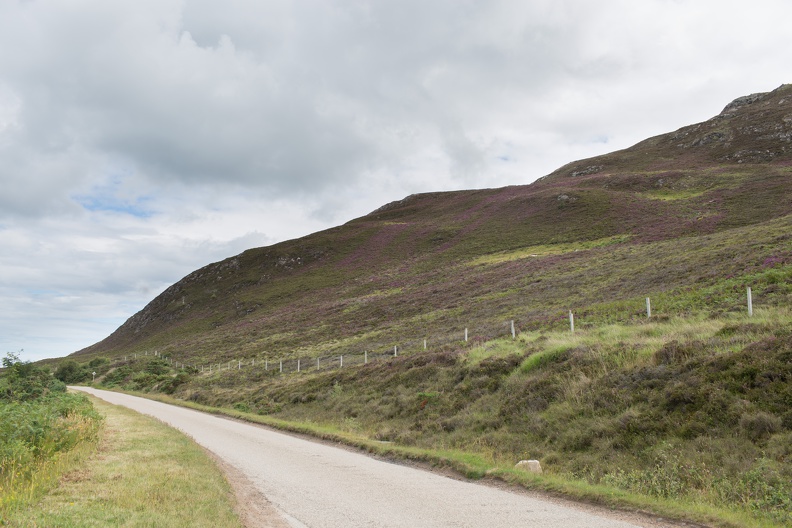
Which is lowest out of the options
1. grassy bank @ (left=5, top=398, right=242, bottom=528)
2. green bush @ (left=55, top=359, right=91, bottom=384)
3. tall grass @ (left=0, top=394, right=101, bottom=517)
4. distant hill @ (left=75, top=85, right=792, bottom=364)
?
green bush @ (left=55, top=359, right=91, bottom=384)

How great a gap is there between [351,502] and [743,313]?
45.5 ft

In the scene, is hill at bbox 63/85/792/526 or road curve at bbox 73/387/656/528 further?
hill at bbox 63/85/792/526

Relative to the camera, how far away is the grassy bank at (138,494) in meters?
6.44

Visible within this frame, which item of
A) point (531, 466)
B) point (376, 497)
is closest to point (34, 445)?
point (376, 497)

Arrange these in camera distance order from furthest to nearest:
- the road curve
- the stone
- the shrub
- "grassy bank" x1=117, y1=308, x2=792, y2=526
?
the stone → the shrub → "grassy bank" x1=117, y1=308, x2=792, y2=526 → the road curve

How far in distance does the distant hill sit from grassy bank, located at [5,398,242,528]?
1691 centimetres

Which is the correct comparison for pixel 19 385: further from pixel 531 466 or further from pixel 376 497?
pixel 531 466

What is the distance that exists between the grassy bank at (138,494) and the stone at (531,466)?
20.1 feet

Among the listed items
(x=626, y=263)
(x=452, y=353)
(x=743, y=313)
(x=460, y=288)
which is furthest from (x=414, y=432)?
(x=460, y=288)

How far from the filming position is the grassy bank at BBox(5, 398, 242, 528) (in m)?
6.44

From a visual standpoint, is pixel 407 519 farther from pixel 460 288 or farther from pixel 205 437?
pixel 460 288

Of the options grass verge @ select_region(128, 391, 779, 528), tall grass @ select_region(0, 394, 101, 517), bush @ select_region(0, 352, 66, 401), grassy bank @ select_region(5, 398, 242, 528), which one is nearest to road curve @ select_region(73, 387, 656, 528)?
grass verge @ select_region(128, 391, 779, 528)

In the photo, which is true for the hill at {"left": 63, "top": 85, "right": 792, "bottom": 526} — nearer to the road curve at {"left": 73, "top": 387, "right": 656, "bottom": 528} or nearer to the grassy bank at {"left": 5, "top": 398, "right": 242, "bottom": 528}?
the road curve at {"left": 73, "top": 387, "right": 656, "bottom": 528}

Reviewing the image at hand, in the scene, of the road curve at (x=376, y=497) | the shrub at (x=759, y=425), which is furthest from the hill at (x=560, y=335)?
the road curve at (x=376, y=497)
